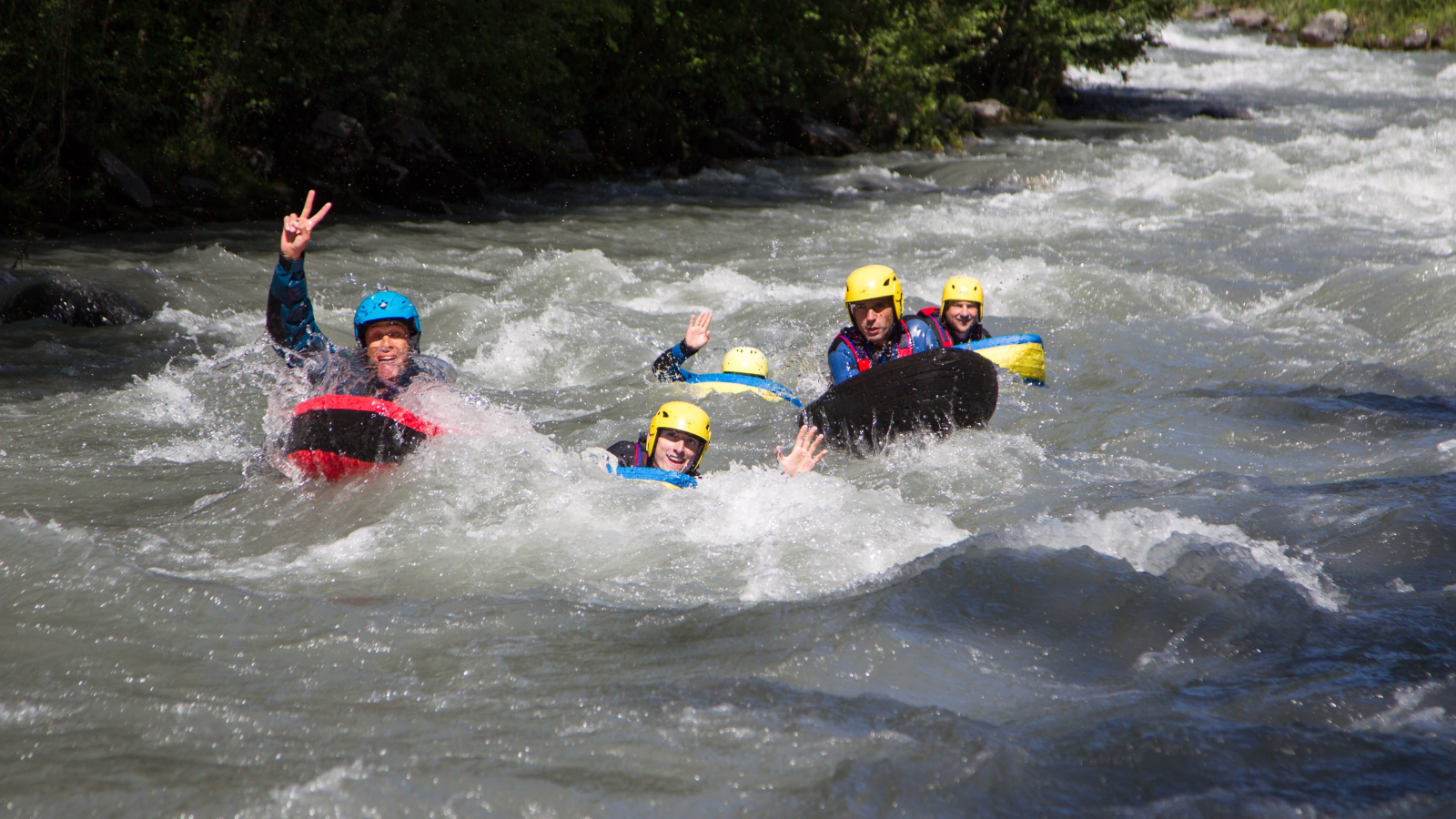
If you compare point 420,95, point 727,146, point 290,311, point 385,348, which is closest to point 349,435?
point 385,348

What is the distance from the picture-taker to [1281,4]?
4484cm

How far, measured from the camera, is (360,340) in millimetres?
5590

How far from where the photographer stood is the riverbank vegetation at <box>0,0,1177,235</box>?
464 inches

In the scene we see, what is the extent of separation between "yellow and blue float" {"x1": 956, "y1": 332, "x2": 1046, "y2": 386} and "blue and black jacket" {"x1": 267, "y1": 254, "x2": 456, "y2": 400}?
3553 millimetres

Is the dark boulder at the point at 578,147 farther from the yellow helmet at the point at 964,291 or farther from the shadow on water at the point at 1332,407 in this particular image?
the shadow on water at the point at 1332,407

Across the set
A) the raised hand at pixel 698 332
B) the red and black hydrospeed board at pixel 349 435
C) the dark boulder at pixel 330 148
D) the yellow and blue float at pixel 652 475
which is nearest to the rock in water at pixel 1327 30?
the dark boulder at pixel 330 148

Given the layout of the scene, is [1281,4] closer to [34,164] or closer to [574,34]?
[574,34]

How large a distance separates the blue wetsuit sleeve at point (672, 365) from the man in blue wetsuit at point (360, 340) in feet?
5.77

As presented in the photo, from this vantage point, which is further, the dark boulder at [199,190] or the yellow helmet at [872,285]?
the dark boulder at [199,190]

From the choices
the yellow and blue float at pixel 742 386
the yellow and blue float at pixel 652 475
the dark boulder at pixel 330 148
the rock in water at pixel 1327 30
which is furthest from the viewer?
the rock in water at pixel 1327 30

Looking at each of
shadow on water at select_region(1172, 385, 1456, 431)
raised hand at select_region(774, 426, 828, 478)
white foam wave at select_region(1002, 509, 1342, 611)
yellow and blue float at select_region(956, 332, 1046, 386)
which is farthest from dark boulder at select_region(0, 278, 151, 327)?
shadow on water at select_region(1172, 385, 1456, 431)

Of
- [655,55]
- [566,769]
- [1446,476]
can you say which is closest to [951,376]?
[1446,476]

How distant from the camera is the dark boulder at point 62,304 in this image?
8.25 meters

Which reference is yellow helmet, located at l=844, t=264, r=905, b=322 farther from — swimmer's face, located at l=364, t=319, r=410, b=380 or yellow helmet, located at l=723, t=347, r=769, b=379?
swimmer's face, located at l=364, t=319, r=410, b=380
